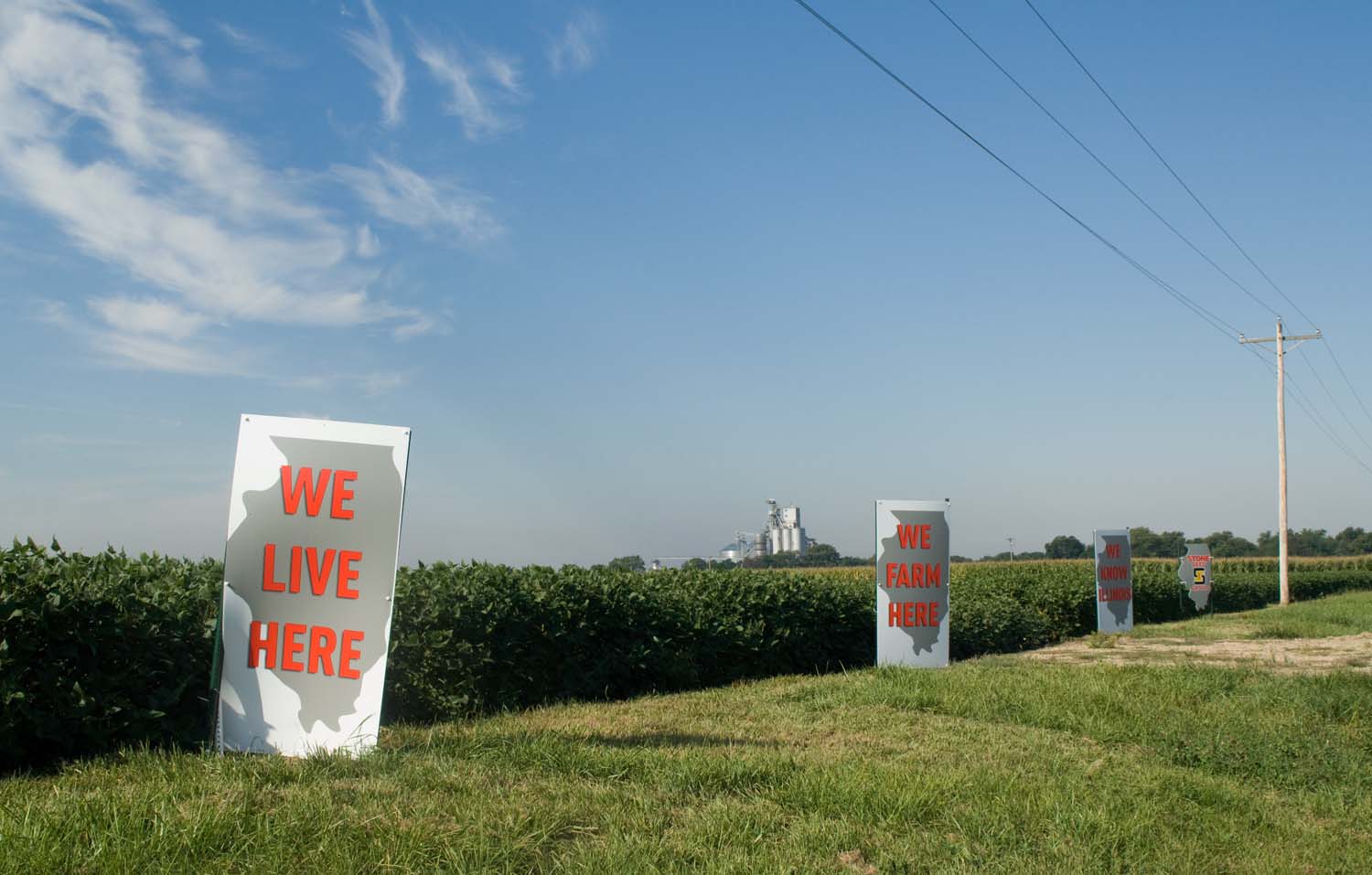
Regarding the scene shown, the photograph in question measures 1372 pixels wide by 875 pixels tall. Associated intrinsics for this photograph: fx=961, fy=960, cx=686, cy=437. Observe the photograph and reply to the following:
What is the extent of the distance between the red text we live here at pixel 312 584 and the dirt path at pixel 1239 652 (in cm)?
1038

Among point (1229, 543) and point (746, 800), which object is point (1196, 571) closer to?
point (746, 800)

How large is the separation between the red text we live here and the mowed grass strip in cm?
60

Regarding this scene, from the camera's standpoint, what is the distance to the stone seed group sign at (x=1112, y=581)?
18391 mm

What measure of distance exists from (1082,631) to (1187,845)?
16.4m

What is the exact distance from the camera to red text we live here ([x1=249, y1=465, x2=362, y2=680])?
5.63 metres

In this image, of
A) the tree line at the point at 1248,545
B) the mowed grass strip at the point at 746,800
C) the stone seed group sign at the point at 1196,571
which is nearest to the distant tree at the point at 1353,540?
the tree line at the point at 1248,545

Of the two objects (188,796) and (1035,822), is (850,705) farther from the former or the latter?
(188,796)

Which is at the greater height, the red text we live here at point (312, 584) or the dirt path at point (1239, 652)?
the red text we live here at point (312, 584)

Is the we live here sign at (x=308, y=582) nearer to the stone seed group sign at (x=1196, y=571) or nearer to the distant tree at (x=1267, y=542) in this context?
the stone seed group sign at (x=1196, y=571)

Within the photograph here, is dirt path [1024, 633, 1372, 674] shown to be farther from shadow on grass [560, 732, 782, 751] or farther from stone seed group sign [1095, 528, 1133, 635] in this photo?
shadow on grass [560, 732, 782, 751]

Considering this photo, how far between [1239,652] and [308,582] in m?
14.3

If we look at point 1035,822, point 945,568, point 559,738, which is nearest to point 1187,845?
point 1035,822

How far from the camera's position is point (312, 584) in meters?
5.68

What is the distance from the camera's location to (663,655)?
989 cm
